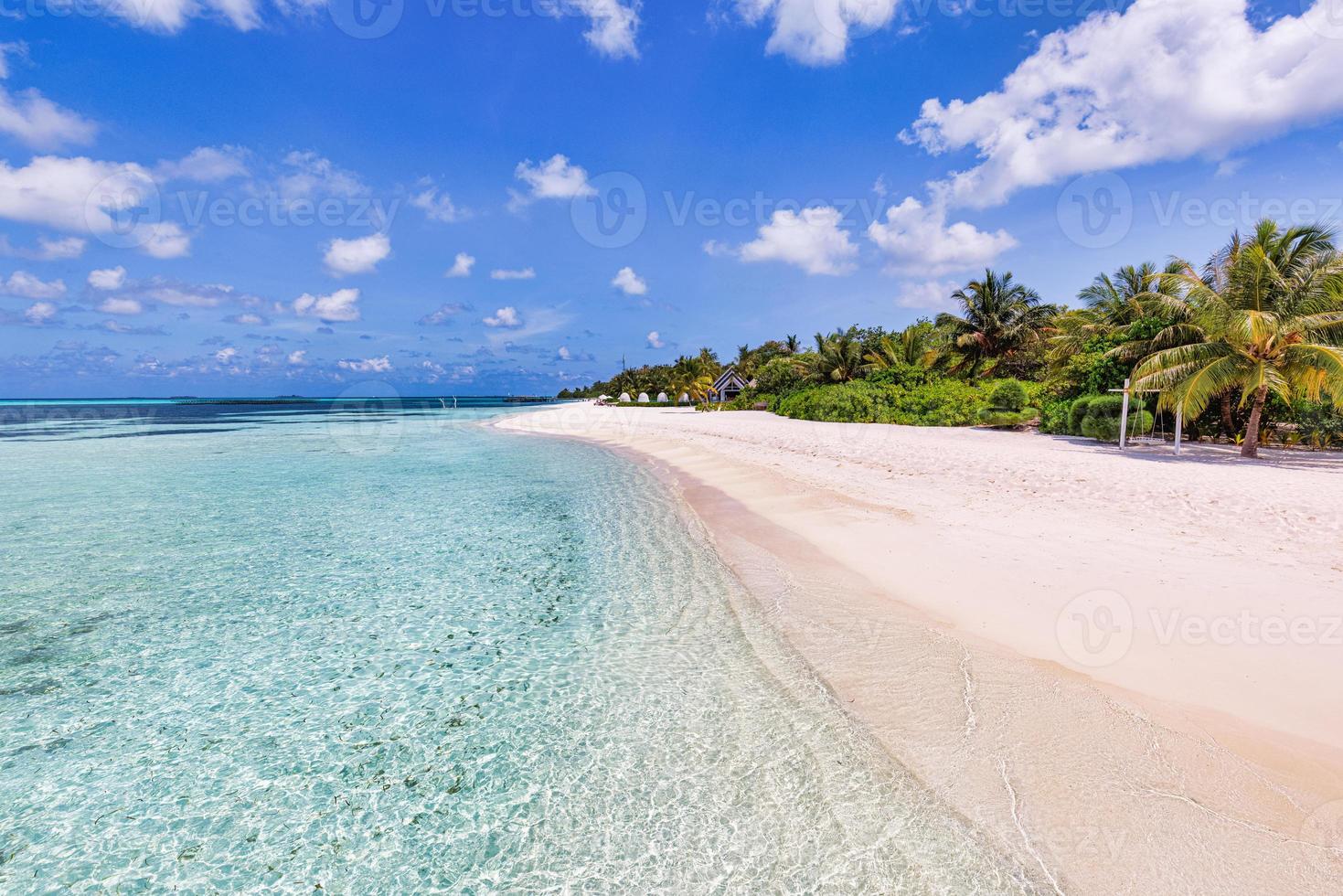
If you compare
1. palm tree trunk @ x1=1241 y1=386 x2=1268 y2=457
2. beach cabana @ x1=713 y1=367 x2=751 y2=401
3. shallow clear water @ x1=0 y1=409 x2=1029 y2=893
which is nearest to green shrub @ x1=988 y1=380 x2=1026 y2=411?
palm tree trunk @ x1=1241 y1=386 x2=1268 y2=457

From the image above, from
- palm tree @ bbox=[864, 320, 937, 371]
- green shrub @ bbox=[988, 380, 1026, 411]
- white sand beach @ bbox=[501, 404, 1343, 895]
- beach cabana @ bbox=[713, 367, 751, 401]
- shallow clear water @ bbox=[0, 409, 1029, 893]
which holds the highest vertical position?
palm tree @ bbox=[864, 320, 937, 371]

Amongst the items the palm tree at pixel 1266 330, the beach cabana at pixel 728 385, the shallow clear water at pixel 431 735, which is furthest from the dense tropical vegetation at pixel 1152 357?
the beach cabana at pixel 728 385

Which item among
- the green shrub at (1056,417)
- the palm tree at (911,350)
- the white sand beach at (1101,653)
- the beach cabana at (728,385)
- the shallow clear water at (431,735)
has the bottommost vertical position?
the shallow clear water at (431,735)

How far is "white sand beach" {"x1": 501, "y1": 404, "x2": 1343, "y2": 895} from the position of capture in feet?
9.56

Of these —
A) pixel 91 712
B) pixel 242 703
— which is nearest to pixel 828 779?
pixel 242 703

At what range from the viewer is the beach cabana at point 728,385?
5703 cm

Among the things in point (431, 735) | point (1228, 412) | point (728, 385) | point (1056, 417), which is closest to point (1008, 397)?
point (1056, 417)

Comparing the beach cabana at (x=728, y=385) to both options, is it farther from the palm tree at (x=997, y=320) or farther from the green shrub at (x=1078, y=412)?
the green shrub at (x=1078, y=412)

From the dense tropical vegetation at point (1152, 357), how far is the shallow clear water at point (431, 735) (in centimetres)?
1537

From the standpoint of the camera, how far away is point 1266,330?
12.9 meters

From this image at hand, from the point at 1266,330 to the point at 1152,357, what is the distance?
7.47ft

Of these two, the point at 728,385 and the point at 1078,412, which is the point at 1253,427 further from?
the point at 728,385

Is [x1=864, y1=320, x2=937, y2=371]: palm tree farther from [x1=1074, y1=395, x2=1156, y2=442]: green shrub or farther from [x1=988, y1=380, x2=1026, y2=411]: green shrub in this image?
[x1=1074, y1=395, x2=1156, y2=442]: green shrub

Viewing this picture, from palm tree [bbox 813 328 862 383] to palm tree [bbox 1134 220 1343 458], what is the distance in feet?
73.1
